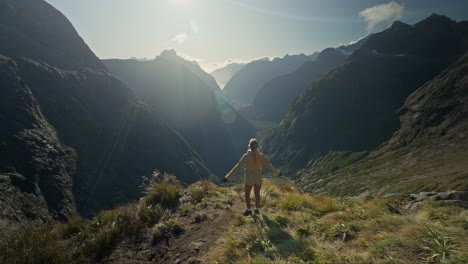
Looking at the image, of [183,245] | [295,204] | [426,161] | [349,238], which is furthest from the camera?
[426,161]

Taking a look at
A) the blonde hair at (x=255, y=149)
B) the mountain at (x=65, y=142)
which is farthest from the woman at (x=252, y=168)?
the mountain at (x=65, y=142)

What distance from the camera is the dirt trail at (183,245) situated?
27.6ft

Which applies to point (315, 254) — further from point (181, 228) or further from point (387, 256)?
point (181, 228)

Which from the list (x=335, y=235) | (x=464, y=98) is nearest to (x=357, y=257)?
(x=335, y=235)

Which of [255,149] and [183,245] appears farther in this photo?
[255,149]

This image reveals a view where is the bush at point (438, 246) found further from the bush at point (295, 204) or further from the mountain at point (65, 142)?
the mountain at point (65, 142)

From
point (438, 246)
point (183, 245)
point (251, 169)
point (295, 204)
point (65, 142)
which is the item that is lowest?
point (65, 142)

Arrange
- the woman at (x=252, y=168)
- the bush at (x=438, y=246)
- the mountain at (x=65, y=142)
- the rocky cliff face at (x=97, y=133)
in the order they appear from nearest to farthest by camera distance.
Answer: the bush at (x=438, y=246) → the woman at (x=252, y=168) → the mountain at (x=65, y=142) → the rocky cliff face at (x=97, y=133)

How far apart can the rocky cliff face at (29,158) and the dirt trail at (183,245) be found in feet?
256

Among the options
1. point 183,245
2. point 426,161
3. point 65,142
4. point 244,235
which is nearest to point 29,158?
point 65,142

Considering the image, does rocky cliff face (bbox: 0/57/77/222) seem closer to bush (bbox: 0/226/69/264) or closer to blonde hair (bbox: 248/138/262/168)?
bush (bbox: 0/226/69/264)

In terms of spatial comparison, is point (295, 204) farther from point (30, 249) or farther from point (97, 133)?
point (97, 133)

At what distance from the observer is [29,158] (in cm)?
10250

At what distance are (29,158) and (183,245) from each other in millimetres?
116312
